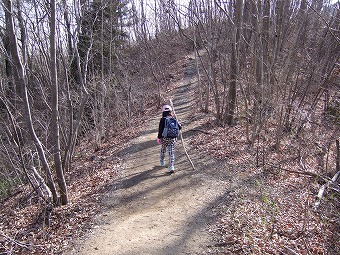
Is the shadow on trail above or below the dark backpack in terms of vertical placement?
below

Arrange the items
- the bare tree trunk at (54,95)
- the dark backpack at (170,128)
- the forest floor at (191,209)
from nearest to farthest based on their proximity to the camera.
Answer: the forest floor at (191,209)
the bare tree trunk at (54,95)
the dark backpack at (170,128)

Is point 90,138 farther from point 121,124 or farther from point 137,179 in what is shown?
point 137,179

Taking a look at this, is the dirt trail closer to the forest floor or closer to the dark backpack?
the forest floor

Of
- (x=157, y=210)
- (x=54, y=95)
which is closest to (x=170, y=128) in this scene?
(x=157, y=210)

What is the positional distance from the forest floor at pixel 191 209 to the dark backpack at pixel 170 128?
3.90 ft

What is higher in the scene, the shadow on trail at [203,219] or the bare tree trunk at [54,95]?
the bare tree trunk at [54,95]

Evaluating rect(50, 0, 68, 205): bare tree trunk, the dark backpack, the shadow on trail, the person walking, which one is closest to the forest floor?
the shadow on trail

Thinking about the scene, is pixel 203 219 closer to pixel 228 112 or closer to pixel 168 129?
pixel 168 129

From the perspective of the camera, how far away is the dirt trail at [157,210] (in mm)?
5125

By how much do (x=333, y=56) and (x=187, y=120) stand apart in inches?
280

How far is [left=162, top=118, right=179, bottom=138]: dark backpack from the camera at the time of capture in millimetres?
7766


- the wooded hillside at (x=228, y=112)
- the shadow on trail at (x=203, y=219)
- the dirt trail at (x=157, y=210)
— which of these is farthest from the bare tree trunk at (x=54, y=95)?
the shadow on trail at (x=203, y=219)

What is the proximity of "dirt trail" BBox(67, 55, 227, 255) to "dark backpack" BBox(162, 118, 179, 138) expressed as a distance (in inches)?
46.6

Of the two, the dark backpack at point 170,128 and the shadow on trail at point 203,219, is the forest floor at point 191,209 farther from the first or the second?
the dark backpack at point 170,128
